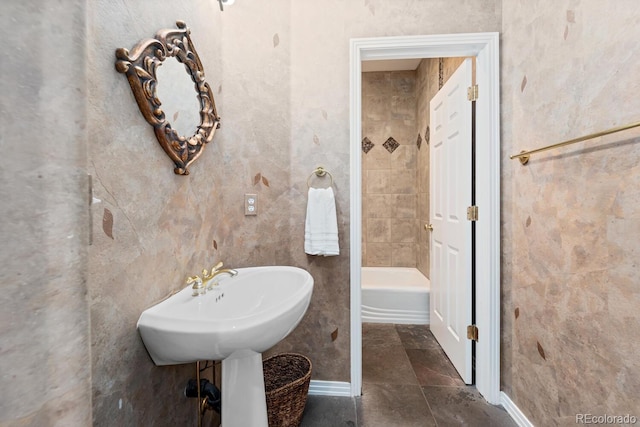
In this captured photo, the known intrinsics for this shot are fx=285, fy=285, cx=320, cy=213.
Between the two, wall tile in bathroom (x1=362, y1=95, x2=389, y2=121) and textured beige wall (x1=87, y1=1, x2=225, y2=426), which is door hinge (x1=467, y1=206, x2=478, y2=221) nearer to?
textured beige wall (x1=87, y1=1, x2=225, y2=426)

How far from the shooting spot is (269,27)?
1.60 metres

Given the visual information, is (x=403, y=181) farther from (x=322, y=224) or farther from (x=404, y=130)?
(x=322, y=224)

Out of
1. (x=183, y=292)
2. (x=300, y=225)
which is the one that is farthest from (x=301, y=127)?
(x=183, y=292)

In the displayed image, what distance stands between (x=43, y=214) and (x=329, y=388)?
178 cm

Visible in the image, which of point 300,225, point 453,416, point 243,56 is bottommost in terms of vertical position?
point 453,416

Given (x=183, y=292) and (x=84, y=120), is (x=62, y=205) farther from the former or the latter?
(x=183, y=292)

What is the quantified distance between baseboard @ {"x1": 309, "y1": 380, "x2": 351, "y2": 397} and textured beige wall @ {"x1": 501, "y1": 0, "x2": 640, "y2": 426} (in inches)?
34.9

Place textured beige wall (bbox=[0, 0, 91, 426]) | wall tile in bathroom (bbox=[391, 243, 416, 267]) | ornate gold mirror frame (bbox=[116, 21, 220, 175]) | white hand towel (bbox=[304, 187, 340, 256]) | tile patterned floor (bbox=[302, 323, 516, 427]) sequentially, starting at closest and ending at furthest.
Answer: textured beige wall (bbox=[0, 0, 91, 426]) < ornate gold mirror frame (bbox=[116, 21, 220, 175]) < tile patterned floor (bbox=[302, 323, 516, 427]) < white hand towel (bbox=[304, 187, 340, 256]) < wall tile in bathroom (bbox=[391, 243, 416, 267])

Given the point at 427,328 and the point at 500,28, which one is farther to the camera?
the point at 427,328

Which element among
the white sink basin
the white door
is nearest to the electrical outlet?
the white sink basin

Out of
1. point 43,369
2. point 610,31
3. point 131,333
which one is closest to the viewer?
point 43,369

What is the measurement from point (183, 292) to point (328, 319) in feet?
3.11

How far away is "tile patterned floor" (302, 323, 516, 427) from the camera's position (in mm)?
1496

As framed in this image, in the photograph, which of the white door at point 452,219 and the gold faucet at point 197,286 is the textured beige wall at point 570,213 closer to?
the white door at point 452,219
